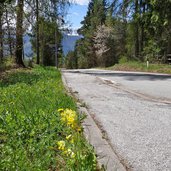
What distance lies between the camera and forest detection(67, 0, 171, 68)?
27.0 m

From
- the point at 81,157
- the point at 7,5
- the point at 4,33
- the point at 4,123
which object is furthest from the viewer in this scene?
the point at 4,33

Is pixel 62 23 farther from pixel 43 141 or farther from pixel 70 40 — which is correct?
pixel 43 141

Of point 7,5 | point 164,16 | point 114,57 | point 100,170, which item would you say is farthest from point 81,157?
point 114,57

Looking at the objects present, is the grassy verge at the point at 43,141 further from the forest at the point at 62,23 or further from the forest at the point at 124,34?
the forest at the point at 124,34

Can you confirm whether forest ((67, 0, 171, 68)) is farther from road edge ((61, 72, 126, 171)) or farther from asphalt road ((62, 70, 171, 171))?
road edge ((61, 72, 126, 171))

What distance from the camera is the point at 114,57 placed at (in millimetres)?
62719

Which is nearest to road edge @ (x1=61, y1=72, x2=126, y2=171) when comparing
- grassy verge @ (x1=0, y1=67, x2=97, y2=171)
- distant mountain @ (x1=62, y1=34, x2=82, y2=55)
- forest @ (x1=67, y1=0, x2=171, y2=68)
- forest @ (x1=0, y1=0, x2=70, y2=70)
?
grassy verge @ (x1=0, y1=67, x2=97, y2=171)

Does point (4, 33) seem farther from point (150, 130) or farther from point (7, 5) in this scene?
point (150, 130)

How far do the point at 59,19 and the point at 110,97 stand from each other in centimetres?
1429

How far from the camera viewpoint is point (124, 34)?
61.5 meters

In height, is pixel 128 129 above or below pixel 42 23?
below

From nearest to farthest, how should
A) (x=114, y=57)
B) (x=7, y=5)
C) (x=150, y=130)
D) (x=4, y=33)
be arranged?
(x=150, y=130)
(x=7, y=5)
(x=4, y=33)
(x=114, y=57)

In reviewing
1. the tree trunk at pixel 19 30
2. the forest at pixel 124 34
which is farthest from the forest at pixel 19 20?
the forest at pixel 124 34

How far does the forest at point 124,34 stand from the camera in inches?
1062
